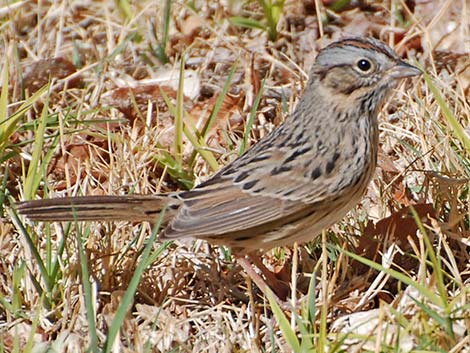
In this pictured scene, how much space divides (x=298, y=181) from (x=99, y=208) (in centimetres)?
82

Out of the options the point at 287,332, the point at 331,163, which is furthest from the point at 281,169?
the point at 287,332

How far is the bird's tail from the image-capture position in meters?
4.32

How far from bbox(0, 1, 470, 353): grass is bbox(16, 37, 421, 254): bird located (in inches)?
6.7

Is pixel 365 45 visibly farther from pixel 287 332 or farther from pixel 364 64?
pixel 287 332

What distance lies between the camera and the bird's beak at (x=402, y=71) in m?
4.56

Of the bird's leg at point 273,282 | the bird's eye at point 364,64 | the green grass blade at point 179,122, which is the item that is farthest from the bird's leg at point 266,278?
the bird's eye at point 364,64

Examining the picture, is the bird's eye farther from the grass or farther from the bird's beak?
the grass

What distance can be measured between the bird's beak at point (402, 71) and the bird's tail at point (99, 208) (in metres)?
1.04

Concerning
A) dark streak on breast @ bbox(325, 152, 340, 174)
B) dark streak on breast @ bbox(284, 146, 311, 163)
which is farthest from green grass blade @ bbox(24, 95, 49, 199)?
dark streak on breast @ bbox(325, 152, 340, 174)

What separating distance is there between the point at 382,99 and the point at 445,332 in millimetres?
1211

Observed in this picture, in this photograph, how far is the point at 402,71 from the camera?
15.0ft

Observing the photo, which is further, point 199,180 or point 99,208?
point 199,180

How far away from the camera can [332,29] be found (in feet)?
21.5

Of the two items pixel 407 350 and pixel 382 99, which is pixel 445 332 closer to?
pixel 407 350
